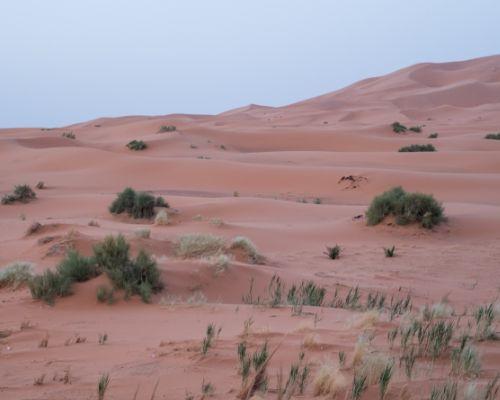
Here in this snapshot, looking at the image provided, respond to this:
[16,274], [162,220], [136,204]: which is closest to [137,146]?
[136,204]

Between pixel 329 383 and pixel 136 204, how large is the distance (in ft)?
51.3

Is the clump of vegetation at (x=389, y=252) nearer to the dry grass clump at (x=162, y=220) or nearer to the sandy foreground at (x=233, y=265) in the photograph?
the sandy foreground at (x=233, y=265)

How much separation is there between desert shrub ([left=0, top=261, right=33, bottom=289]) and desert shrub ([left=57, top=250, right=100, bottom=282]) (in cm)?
63

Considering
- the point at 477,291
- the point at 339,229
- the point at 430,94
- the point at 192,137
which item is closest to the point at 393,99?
the point at 430,94

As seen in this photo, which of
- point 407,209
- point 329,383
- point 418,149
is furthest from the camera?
point 418,149

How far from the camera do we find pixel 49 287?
8188 mm

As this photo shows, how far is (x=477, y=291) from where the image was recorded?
35.3 ft

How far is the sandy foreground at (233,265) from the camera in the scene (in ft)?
16.1

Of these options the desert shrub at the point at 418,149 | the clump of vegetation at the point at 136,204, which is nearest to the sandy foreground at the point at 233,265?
the clump of vegetation at the point at 136,204

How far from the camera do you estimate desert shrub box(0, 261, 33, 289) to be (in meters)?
8.98

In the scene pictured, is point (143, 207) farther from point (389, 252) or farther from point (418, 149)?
point (418, 149)

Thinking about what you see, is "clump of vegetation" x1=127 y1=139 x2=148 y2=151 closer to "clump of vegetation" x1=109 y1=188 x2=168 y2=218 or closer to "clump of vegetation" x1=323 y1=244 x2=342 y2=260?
"clump of vegetation" x1=109 y1=188 x2=168 y2=218

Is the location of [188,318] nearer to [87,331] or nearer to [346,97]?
[87,331]

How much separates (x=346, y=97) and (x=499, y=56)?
33.2 metres
